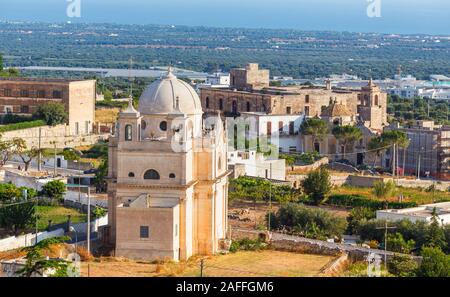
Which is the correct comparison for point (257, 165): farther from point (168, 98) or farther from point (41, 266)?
point (41, 266)

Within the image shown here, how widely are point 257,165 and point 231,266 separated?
18167 millimetres

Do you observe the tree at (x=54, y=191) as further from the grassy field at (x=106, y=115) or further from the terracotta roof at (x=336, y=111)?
the grassy field at (x=106, y=115)

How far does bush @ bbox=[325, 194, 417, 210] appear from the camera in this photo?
39906 mm

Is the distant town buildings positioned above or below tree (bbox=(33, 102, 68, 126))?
below

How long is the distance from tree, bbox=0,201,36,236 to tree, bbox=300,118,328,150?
22350 mm

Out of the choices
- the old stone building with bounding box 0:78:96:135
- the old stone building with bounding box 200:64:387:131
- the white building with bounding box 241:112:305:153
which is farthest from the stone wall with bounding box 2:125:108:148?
the old stone building with bounding box 200:64:387:131

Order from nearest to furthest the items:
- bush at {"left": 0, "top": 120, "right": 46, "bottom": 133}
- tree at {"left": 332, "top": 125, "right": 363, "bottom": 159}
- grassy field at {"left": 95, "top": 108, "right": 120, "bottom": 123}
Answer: bush at {"left": 0, "top": 120, "right": 46, "bottom": 133}, tree at {"left": 332, "top": 125, "right": 363, "bottom": 159}, grassy field at {"left": 95, "top": 108, "right": 120, "bottom": 123}

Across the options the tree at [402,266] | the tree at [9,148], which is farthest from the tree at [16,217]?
the tree at [9,148]

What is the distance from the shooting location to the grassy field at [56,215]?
35562 mm

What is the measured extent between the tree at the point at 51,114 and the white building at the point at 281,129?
24.6 feet

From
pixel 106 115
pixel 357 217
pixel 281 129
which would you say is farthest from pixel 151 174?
pixel 106 115

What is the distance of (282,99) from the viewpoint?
60.3m

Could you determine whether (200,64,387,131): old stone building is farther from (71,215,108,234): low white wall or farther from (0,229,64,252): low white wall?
(0,229,64,252): low white wall
